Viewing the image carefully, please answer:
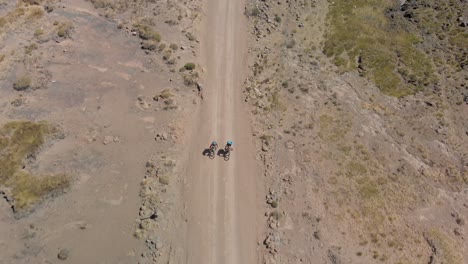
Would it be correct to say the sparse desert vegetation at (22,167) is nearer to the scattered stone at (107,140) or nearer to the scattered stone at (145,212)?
the scattered stone at (107,140)

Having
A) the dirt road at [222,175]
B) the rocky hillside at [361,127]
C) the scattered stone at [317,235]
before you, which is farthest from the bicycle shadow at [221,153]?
the scattered stone at [317,235]

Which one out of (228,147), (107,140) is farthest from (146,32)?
(228,147)

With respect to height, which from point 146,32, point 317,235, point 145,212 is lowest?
point 145,212

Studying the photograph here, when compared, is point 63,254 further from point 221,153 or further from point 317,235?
point 317,235

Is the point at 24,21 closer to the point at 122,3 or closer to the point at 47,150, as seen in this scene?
the point at 122,3

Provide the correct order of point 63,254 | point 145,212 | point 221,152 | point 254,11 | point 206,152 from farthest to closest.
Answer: point 254,11, point 221,152, point 206,152, point 145,212, point 63,254

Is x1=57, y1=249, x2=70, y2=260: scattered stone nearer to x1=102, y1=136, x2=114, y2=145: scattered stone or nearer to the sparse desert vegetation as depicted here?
the sparse desert vegetation

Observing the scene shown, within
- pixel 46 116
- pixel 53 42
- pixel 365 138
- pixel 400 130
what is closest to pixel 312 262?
pixel 365 138
